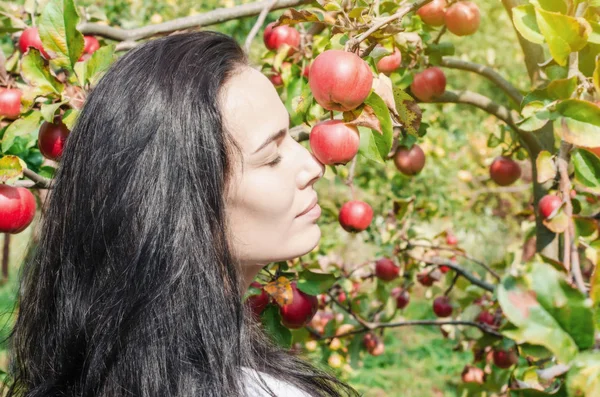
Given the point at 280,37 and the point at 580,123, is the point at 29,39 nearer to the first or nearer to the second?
the point at 280,37

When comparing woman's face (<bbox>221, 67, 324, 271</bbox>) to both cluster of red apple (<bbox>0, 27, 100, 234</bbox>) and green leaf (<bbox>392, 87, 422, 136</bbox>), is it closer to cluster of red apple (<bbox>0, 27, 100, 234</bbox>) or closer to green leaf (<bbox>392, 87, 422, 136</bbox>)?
green leaf (<bbox>392, 87, 422, 136</bbox>)

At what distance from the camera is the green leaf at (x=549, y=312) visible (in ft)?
1.76

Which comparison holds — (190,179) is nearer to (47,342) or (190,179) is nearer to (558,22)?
(47,342)

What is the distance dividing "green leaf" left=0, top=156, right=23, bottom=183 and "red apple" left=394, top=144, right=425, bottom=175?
36.2 inches

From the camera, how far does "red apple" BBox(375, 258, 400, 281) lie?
1.94 meters

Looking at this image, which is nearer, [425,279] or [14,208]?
[14,208]

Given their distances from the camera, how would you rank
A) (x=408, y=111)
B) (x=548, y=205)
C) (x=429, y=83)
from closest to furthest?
1. (x=408, y=111)
2. (x=548, y=205)
3. (x=429, y=83)

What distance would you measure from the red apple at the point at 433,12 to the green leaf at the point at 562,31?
65 cm

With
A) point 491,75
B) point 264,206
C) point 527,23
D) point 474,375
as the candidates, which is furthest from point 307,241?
point 474,375

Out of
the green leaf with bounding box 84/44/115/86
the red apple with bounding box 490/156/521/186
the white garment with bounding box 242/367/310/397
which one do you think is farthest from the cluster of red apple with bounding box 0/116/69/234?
the red apple with bounding box 490/156/521/186

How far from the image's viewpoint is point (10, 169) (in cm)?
111

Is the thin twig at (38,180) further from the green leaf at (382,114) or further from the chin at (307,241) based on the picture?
the green leaf at (382,114)

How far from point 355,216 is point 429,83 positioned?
13.1 inches

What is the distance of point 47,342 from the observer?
1.11 meters
